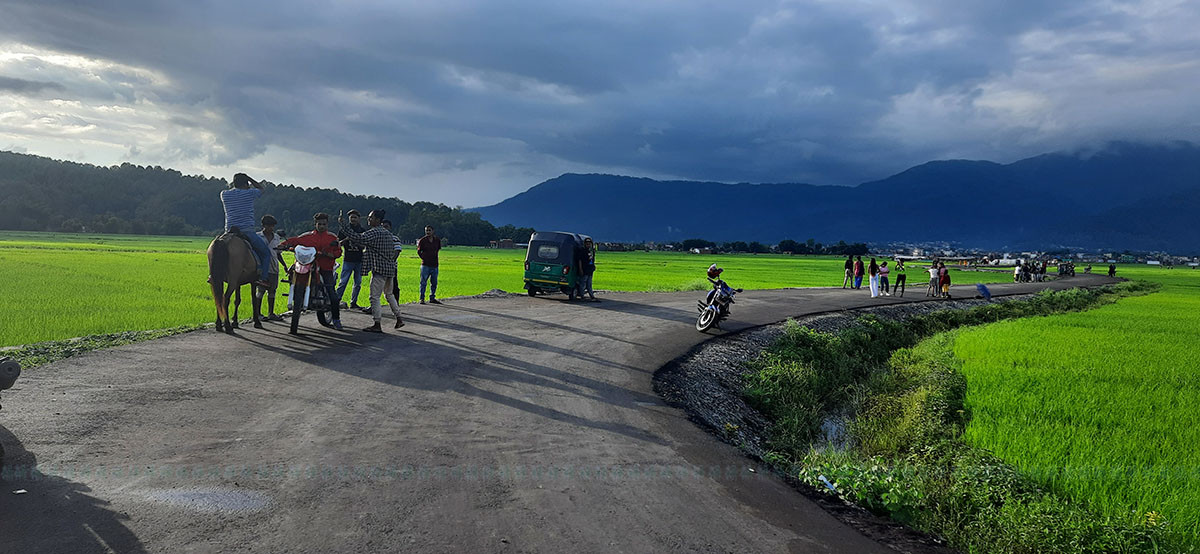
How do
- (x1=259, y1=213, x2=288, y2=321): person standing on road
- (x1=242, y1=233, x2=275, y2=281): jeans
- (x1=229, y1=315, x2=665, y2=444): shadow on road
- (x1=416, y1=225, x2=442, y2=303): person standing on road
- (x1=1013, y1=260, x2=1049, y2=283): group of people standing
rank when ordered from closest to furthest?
(x1=229, y1=315, x2=665, y2=444): shadow on road < (x1=242, y1=233, x2=275, y2=281): jeans < (x1=259, y1=213, x2=288, y2=321): person standing on road < (x1=416, y1=225, x2=442, y2=303): person standing on road < (x1=1013, y1=260, x2=1049, y2=283): group of people standing

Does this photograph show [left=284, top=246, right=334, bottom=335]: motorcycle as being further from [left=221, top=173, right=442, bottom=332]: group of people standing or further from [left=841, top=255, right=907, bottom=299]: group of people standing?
[left=841, top=255, right=907, bottom=299]: group of people standing

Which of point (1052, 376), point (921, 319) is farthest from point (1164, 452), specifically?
point (921, 319)

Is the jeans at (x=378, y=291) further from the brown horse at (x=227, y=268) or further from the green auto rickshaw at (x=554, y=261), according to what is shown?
the green auto rickshaw at (x=554, y=261)

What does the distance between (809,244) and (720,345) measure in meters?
142

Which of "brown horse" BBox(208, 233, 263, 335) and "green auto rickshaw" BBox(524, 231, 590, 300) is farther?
"green auto rickshaw" BBox(524, 231, 590, 300)

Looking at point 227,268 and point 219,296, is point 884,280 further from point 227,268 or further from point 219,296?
point 219,296

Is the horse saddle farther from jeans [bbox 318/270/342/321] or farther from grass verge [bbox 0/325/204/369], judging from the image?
grass verge [bbox 0/325/204/369]

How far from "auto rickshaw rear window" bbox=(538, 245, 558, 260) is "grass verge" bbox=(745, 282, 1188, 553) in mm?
7809

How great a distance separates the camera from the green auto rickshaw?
20969 millimetres

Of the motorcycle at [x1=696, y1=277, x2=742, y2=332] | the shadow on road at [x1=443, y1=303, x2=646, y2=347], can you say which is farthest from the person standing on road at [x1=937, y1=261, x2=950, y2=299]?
the shadow on road at [x1=443, y1=303, x2=646, y2=347]

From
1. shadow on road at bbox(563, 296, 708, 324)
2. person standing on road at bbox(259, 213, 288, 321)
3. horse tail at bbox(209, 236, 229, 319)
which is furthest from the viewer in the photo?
shadow on road at bbox(563, 296, 708, 324)

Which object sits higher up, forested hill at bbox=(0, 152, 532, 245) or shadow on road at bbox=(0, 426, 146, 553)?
forested hill at bbox=(0, 152, 532, 245)

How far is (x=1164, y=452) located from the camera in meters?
7.69

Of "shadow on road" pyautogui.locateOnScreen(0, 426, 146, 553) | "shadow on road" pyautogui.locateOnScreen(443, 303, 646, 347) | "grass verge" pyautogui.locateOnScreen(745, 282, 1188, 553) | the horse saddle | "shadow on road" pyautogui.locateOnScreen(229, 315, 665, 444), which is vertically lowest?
"grass verge" pyautogui.locateOnScreen(745, 282, 1188, 553)
